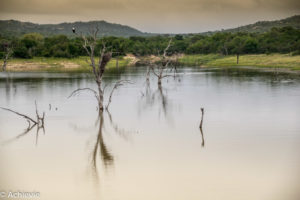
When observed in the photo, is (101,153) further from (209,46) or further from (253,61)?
(209,46)

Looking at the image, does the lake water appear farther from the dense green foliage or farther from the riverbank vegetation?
the dense green foliage

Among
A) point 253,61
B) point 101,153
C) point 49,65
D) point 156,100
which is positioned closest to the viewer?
point 101,153

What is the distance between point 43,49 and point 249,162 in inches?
4386

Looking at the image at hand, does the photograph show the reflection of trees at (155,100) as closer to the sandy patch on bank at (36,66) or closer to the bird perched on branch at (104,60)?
the bird perched on branch at (104,60)

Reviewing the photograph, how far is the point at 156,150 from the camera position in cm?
2748

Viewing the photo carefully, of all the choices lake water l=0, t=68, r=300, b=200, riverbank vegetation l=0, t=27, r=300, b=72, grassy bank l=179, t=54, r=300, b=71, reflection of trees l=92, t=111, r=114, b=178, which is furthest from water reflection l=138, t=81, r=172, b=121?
grassy bank l=179, t=54, r=300, b=71

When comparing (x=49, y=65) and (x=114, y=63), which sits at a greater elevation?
(x=114, y=63)

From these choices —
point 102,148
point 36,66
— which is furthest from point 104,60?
point 36,66

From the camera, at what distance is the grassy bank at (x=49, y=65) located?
11088 centimetres

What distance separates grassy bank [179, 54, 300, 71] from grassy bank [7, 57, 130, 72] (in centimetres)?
3066

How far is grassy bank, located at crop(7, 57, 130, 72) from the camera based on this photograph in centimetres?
11088

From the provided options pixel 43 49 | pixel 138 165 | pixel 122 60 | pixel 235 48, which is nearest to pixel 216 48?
pixel 235 48

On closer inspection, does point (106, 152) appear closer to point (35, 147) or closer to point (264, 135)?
point (35, 147)

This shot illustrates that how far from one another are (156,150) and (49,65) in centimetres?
9370
